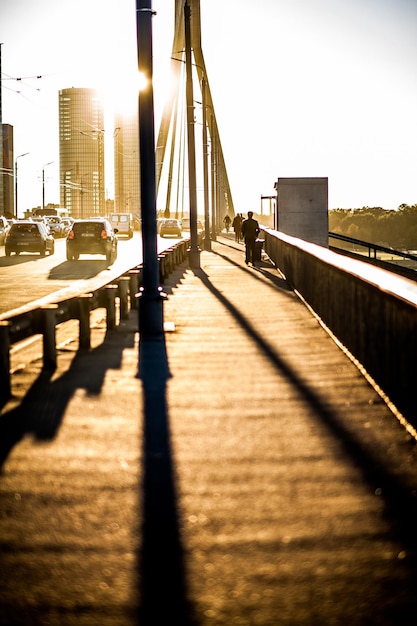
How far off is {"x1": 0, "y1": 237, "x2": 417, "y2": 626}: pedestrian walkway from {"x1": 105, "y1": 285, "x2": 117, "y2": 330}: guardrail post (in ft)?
10.9

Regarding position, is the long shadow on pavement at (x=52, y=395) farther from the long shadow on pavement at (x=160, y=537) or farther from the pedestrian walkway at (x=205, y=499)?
the long shadow on pavement at (x=160, y=537)

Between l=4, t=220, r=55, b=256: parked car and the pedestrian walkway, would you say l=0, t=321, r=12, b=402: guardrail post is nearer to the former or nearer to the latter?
the pedestrian walkway

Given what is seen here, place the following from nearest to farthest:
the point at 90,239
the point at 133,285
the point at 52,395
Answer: the point at 52,395
the point at 133,285
the point at 90,239

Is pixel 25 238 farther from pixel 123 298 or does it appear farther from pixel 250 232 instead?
pixel 123 298

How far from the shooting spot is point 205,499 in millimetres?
5207

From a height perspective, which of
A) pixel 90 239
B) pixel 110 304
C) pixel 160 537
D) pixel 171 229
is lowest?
pixel 160 537

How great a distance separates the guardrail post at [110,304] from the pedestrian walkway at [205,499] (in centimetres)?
331

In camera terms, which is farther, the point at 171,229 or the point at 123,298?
the point at 171,229

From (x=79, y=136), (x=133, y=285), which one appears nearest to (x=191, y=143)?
(x=133, y=285)

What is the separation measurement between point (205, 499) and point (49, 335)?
201 inches

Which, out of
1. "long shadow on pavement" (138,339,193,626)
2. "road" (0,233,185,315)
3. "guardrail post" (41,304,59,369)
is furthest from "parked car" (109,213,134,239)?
"long shadow on pavement" (138,339,193,626)

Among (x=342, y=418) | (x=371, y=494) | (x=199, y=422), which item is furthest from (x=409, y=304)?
(x=371, y=494)

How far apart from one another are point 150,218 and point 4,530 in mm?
8879

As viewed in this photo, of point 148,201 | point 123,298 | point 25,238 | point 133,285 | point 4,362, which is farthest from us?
point 25,238
